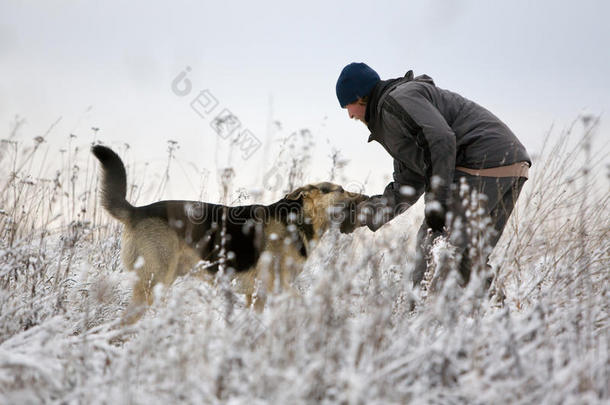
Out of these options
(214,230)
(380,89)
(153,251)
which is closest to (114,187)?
(153,251)

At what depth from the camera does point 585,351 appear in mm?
2000

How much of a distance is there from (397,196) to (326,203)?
2.14ft

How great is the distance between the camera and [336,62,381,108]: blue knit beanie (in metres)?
3.86

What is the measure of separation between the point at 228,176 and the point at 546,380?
2.38m

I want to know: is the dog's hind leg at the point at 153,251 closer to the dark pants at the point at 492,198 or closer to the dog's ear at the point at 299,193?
the dog's ear at the point at 299,193

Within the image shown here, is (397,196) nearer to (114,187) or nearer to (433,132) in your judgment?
(433,132)

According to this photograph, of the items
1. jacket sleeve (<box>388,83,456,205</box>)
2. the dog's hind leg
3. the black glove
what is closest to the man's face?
jacket sleeve (<box>388,83,456,205</box>)

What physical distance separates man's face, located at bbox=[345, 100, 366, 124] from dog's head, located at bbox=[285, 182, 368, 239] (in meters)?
0.65

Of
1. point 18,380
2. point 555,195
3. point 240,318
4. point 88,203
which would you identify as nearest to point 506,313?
point 240,318

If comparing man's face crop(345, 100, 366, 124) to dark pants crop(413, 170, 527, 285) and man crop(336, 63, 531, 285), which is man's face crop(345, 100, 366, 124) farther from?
dark pants crop(413, 170, 527, 285)

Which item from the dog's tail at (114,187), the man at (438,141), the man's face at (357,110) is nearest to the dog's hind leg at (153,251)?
the dog's tail at (114,187)

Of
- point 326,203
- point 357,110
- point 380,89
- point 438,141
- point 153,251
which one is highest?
point 380,89

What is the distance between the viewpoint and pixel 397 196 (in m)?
4.21

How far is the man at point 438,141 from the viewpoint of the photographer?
329 centimetres
